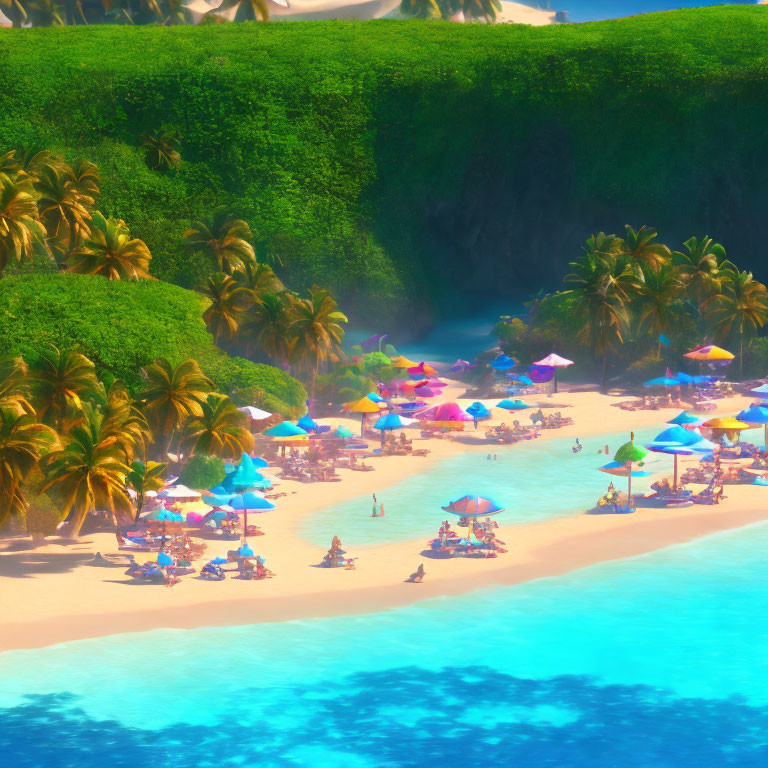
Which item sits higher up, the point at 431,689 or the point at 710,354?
the point at 710,354

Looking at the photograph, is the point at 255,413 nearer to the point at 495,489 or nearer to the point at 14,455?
the point at 495,489

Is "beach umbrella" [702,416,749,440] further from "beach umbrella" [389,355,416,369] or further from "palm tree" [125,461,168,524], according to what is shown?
"palm tree" [125,461,168,524]

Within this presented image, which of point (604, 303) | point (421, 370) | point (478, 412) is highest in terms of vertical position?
point (604, 303)

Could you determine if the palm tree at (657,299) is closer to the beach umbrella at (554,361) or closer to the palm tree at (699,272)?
the palm tree at (699,272)

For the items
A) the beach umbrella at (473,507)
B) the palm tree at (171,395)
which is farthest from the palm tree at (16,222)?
the beach umbrella at (473,507)

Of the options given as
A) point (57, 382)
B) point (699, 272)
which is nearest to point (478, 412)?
point (699, 272)
